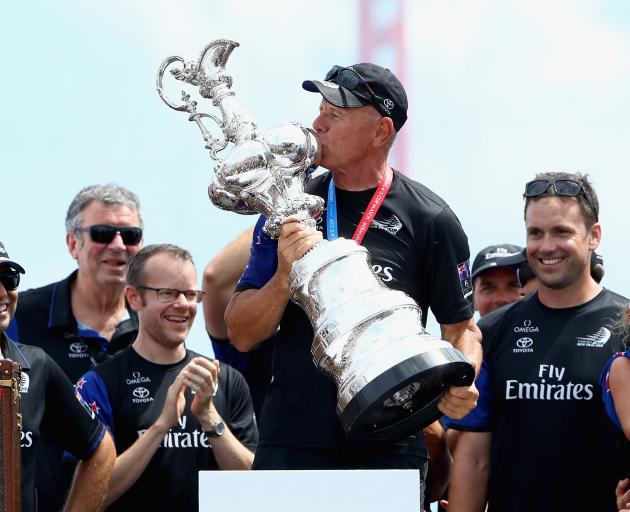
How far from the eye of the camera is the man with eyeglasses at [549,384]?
5086 millimetres

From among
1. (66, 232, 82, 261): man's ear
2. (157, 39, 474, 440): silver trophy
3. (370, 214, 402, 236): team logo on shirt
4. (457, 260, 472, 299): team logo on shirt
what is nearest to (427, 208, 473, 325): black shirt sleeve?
(457, 260, 472, 299): team logo on shirt

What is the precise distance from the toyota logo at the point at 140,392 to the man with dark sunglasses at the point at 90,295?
0.58 meters

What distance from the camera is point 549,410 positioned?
16.9ft

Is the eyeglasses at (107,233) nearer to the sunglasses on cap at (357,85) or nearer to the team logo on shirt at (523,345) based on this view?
the team logo on shirt at (523,345)

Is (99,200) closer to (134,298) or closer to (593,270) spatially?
(134,298)

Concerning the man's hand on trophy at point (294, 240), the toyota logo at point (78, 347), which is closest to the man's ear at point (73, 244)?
the toyota logo at point (78, 347)

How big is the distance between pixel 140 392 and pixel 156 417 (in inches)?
5.5

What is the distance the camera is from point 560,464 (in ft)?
16.7

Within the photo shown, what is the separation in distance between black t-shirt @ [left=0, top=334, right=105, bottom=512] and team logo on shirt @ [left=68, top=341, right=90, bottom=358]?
0.95 m

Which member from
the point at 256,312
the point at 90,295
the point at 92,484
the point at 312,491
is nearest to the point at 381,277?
the point at 256,312

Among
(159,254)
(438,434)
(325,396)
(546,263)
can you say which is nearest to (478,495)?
(438,434)

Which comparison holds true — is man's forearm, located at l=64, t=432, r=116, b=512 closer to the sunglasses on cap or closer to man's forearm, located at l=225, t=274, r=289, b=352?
man's forearm, located at l=225, t=274, r=289, b=352

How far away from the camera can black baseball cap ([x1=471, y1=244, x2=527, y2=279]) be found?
21.0 feet

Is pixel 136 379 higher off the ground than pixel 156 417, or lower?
higher
